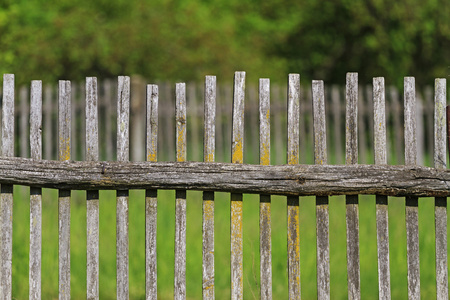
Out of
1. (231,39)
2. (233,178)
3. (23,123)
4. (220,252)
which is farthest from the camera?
(231,39)

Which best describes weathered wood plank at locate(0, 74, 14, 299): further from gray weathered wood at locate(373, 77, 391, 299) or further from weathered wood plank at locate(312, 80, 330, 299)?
gray weathered wood at locate(373, 77, 391, 299)

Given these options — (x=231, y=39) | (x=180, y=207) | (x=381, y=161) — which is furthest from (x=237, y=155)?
(x=231, y=39)

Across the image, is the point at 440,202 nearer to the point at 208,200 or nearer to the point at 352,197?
the point at 352,197

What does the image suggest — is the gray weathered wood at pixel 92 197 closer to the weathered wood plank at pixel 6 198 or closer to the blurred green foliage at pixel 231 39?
the weathered wood plank at pixel 6 198

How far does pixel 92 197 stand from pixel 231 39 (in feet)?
36.0

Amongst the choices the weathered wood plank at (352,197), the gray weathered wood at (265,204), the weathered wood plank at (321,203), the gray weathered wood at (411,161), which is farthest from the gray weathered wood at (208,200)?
the gray weathered wood at (411,161)

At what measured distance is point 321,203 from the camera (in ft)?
13.3

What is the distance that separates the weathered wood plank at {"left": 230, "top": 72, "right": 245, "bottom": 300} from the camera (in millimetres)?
4004

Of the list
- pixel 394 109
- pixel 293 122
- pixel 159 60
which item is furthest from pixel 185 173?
pixel 159 60

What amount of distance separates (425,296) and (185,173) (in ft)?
8.30

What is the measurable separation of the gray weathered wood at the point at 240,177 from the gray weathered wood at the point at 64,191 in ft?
0.43

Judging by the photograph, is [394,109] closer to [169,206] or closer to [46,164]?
[169,206]

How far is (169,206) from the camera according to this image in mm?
7730

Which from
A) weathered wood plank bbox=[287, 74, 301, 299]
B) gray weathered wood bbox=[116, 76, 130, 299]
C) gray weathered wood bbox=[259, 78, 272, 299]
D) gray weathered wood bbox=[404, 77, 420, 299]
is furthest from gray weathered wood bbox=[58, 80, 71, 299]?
gray weathered wood bbox=[404, 77, 420, 299]
